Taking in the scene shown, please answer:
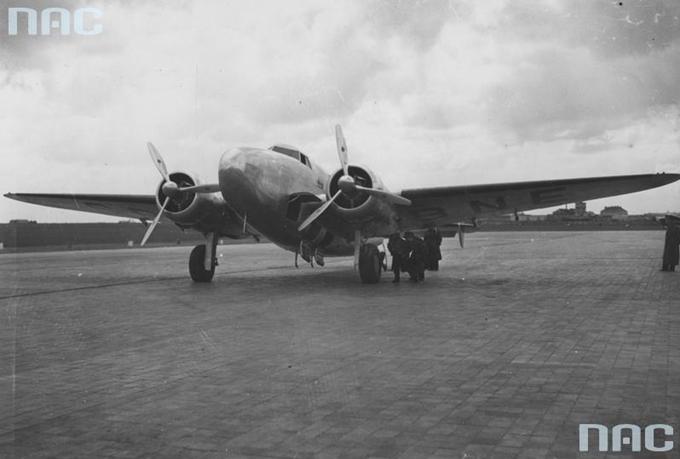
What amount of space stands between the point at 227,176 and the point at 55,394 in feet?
29.8

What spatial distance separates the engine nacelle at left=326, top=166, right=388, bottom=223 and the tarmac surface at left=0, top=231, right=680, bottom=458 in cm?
307

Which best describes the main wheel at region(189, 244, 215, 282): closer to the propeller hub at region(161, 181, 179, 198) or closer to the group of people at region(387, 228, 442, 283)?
the propeller hub at region(161, 181, 179, 198)

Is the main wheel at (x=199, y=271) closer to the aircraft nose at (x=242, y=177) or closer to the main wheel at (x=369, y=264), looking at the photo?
the aircraft nose at (x=242, y=177)

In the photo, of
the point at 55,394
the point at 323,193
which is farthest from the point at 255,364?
the point at 323,193

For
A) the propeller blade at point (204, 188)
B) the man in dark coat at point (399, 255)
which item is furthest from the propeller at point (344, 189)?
the propeller blade at point (204, 188)

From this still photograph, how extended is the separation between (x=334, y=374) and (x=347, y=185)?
8917 mm

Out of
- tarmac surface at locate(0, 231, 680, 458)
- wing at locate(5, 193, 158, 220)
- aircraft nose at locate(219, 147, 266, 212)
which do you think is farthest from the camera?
wing at locate(5, 193, 158, 220)

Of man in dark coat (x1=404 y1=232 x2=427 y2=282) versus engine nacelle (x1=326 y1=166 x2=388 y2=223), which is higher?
engine nacelle (x1=326 y1=166 x2=388 y2=223)

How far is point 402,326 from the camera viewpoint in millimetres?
9094

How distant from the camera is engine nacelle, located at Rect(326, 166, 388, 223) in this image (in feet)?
50.1

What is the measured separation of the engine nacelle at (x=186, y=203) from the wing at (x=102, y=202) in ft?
6.16

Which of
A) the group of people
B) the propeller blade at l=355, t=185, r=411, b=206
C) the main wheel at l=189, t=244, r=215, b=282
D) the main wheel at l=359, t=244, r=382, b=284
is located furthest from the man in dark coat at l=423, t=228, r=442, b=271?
the main wheel at l=189, t=244, r=215, b=282

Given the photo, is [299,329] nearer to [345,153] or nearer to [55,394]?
[55,394]

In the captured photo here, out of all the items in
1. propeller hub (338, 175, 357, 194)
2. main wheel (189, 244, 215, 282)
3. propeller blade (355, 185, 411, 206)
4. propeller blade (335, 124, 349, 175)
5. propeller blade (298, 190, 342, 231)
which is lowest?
main wheel (189, 244, 215, 282)
